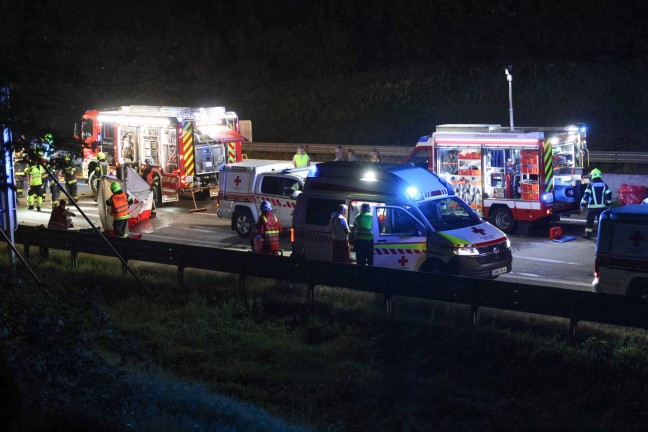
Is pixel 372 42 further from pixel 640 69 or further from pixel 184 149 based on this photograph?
pixel 184 149

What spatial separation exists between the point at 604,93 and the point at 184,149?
2295 cm

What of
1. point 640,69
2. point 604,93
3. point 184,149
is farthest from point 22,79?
point 640,69

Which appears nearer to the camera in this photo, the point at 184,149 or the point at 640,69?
the point at 184,149

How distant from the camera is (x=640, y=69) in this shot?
143ft

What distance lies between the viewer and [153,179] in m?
26.5

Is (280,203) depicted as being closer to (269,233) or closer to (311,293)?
(269,233)

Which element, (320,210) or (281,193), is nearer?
(320,210)

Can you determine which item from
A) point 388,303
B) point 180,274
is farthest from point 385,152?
point 388,303

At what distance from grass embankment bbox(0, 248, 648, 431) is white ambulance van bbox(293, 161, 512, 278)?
1.11 metres

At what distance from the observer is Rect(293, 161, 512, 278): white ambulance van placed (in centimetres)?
1512

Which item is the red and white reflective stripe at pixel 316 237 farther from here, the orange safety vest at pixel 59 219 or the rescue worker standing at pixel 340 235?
the orange safety vest at pixel 59 219

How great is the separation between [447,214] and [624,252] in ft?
12.1

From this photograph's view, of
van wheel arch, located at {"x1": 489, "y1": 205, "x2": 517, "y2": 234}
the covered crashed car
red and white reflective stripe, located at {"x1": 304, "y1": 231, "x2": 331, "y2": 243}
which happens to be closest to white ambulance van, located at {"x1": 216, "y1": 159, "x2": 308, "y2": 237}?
the covered crashed car

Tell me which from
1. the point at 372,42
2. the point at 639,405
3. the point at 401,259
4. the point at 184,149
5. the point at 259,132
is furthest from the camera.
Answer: the point at 372,42
